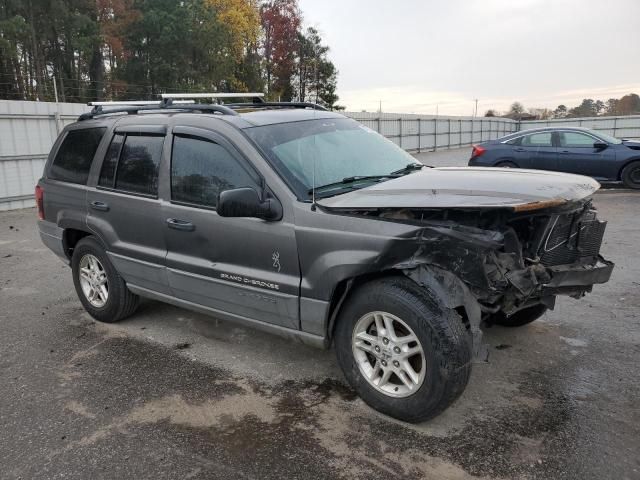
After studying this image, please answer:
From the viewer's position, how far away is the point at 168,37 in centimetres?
3666

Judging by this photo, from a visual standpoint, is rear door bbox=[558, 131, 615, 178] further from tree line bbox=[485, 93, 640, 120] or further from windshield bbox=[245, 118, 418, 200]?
tree line bbox=[485, 93, 640, 120]

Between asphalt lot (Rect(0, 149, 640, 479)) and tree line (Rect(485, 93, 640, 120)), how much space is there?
5977 centimetres

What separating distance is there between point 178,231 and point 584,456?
117 inches

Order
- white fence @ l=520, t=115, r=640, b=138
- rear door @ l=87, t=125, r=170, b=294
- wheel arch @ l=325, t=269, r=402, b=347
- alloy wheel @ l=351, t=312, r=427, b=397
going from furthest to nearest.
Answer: white fence @ l=520, t=115, r=640, b=138
rear door @ l=87, t=125, r=170, b=294
wheel arch @ l=325, t=269, r=402, b=347
alloy wheel @ l=351, t=312, r=427, b=397

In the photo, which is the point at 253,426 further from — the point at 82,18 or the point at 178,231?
the point at 82,18

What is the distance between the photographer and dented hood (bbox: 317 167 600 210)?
286 cm

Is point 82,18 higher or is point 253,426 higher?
point 82,18

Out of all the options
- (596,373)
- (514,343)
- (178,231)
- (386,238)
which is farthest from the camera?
(514,343)

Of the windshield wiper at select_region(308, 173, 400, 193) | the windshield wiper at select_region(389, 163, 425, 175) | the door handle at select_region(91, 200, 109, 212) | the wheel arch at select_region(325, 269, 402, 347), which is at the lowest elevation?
the wheel arch at select_region(325, 269, 402, 347)

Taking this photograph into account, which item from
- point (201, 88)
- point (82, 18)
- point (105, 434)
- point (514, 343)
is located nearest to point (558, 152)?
point (514, 343)

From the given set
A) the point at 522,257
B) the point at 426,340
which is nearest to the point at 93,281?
the point at 426,340

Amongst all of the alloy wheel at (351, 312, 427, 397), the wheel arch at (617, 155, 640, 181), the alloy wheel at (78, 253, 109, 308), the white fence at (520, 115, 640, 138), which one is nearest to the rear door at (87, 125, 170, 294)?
the alloy wheel at (78, 253, 109, 308)

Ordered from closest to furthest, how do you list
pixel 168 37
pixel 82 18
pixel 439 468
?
pixel 439 468
pixel 82 18
pixel 168 37

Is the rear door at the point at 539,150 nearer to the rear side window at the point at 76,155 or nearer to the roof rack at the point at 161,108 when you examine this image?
the roof rack at the point at 161,108
